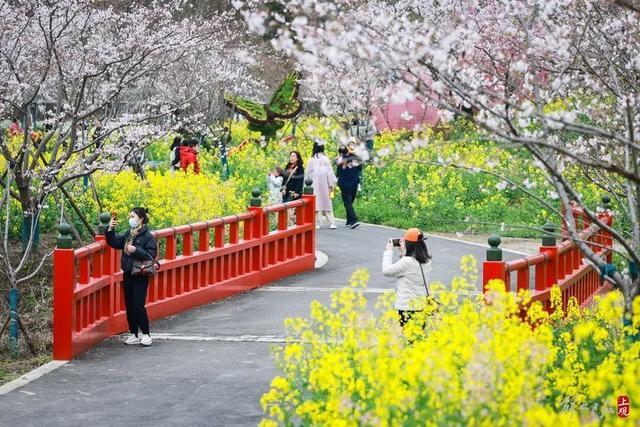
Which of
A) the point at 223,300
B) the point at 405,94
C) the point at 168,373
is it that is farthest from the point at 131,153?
the point at 405,94

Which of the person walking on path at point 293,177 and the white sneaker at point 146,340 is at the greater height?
the person walking on path at point 293,177

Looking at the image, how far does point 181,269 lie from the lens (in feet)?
51.0

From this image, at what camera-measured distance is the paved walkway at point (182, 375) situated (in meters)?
10.3

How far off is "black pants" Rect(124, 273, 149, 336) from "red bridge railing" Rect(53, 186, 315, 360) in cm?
35

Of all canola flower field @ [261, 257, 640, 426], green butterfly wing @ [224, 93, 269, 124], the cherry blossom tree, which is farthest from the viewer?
green butterfly wing @ [224, 93, 269, 124]

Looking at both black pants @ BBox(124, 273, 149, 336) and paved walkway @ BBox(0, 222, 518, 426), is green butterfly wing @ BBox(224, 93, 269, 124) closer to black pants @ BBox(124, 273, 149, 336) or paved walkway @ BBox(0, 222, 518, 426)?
paved walkway @ BBox(0, 222, 518, 426)

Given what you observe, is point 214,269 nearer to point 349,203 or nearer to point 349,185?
point 349,185

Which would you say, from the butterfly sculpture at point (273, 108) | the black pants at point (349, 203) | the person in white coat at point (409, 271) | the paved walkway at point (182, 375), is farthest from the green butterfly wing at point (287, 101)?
the person in white coat at point (409, 271)

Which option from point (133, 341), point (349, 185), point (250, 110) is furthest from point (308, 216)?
point (250, 110)

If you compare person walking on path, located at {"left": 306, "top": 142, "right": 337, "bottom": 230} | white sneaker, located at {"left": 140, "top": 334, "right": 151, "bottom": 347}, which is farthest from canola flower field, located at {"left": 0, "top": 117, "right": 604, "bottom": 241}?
white sneaker, located at {"left": 140, "top": 334, "right": 151, "bottom": 347}

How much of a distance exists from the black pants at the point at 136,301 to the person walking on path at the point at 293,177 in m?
10.6

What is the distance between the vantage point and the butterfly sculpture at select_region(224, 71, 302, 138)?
3372 cm

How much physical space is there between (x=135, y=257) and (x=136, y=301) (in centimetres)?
45

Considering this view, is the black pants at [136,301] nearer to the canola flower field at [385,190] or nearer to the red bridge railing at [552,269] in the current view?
the red bridge railing at [552,269]
